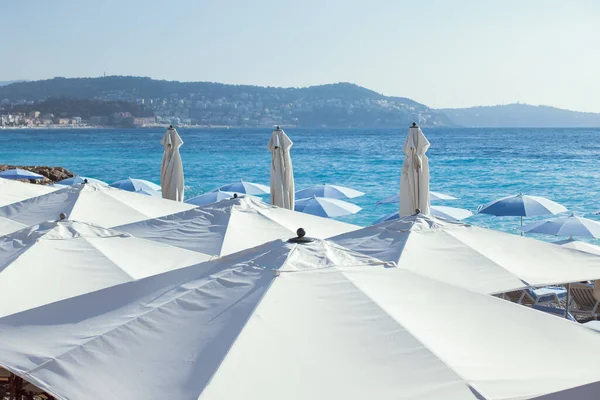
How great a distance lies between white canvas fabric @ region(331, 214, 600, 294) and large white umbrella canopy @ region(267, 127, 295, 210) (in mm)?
4918

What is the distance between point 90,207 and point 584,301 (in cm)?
655

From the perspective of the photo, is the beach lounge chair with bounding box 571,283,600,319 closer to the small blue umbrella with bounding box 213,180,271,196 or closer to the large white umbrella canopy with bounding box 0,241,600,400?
the large white umbrella canopy with bounding box 0,241,600,400

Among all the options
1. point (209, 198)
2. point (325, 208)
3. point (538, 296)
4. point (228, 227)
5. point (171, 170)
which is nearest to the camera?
point (228, 227)

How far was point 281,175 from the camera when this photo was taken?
11.5 meters

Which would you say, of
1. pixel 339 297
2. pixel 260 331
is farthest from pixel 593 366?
pixel 260 331

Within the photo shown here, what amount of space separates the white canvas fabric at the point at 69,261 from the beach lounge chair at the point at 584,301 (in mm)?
5773

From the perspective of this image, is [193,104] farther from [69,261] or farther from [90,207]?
[69,261]

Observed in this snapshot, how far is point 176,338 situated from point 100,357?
0.34 m

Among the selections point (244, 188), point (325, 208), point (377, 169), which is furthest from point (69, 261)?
point (377, 169)

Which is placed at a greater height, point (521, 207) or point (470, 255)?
point (470, 255)

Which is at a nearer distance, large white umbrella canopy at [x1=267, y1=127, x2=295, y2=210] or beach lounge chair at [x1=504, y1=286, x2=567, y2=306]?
beach lounge chair at [x1=504, y1=286, x2=567, y2=306]

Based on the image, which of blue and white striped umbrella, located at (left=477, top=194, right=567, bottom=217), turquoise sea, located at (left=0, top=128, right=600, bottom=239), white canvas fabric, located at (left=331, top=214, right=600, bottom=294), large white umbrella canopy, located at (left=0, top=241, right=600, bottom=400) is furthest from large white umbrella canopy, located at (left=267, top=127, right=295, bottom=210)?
turquoise sea, located at (left=0, top=128, right=600, bottom=239)

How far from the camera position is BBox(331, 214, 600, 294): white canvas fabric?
572 centimetres

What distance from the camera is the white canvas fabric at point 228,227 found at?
7.09m
